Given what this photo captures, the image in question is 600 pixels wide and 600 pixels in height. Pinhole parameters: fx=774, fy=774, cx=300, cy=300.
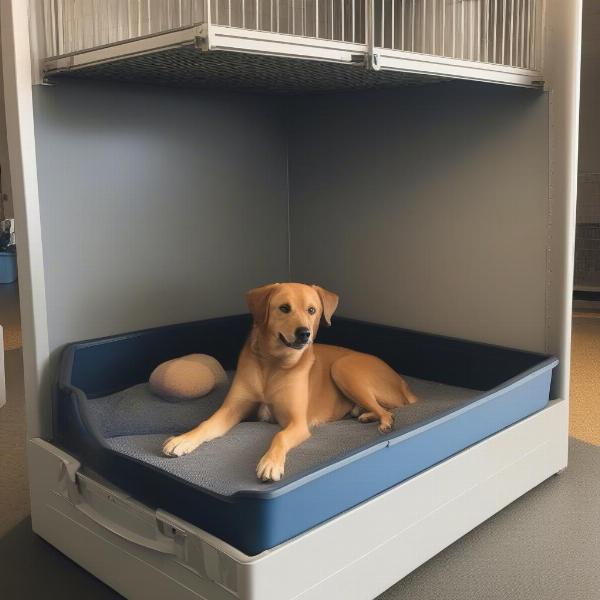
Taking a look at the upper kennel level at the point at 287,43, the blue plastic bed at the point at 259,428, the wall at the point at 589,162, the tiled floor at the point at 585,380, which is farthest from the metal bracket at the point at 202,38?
the wall at the point at 589,162

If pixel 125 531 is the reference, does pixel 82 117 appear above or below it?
above

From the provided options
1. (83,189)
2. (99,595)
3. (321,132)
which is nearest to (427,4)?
(321,132)

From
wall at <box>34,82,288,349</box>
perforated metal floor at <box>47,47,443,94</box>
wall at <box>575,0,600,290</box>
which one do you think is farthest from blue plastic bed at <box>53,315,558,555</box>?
wall at <box>575,0,600,290</box>

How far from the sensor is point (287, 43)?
156cm

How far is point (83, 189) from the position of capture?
2.06 metres

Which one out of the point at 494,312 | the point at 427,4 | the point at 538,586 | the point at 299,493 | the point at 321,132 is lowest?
the point at 538,586

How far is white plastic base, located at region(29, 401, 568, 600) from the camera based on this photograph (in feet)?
4.59

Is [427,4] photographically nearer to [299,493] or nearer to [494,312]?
[494,312]

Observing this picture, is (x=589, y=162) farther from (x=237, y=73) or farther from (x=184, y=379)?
(x=184, y=379)

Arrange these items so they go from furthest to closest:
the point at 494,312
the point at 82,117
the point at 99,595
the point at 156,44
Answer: the point at 494,312
the point at 82,117
the point at 99,595
the point at 156,44

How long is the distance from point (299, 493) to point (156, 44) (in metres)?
0.90

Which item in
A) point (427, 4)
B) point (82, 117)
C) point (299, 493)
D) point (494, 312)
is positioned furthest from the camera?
point (494, 312)

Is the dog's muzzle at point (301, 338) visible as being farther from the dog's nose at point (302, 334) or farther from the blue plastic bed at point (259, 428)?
the blue plastic bed at point (259, 428)

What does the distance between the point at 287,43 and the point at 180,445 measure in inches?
35.2
